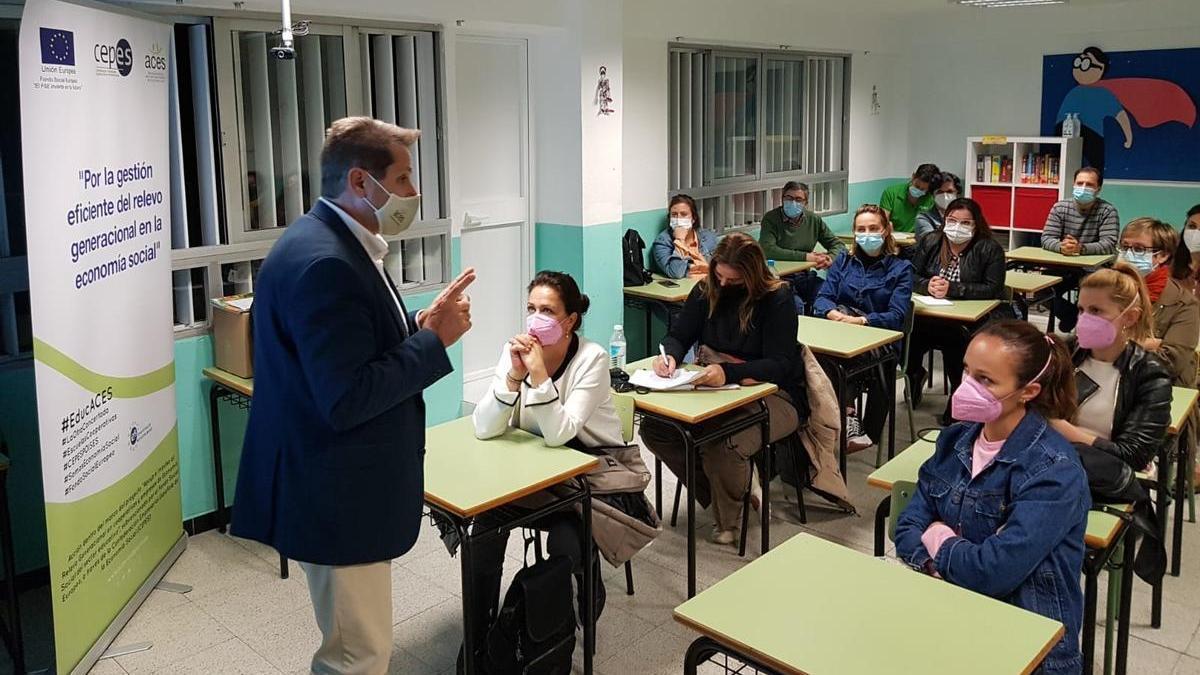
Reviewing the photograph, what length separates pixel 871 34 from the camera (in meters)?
9.10

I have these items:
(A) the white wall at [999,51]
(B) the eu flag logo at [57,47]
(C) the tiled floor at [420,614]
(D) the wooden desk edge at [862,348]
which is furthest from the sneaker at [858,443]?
(A) the white wall at [999,51]

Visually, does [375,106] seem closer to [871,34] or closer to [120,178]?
[120,178]

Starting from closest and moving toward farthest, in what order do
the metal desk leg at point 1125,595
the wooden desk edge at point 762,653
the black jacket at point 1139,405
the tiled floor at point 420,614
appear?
the wooden desk edge at point 762,653 < the metal desk leg at point 1125,595 < the black jacket at point 1139,405 < the tiled floor at point 420,614

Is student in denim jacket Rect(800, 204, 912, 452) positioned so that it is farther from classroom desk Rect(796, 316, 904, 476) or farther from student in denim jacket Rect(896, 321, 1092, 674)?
student in denim jacket Rect(896, 321, 1092, 674)

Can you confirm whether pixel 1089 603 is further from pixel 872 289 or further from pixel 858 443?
pixel 872 289

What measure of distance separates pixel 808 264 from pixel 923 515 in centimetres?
465

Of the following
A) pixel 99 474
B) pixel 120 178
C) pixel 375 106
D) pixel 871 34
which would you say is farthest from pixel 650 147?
pixel 99 474

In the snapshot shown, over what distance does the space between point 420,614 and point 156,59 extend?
2.25m

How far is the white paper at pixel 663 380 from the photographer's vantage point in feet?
12.3

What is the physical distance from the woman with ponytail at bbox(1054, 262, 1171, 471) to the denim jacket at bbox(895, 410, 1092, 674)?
0.67 metres

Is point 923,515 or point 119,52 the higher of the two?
point 119,52

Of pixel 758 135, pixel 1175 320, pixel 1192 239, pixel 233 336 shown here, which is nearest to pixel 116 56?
pixel 233 336

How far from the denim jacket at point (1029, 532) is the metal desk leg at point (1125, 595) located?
421 millimetres

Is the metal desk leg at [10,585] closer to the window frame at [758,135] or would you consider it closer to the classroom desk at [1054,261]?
the window frame at [758,135]
